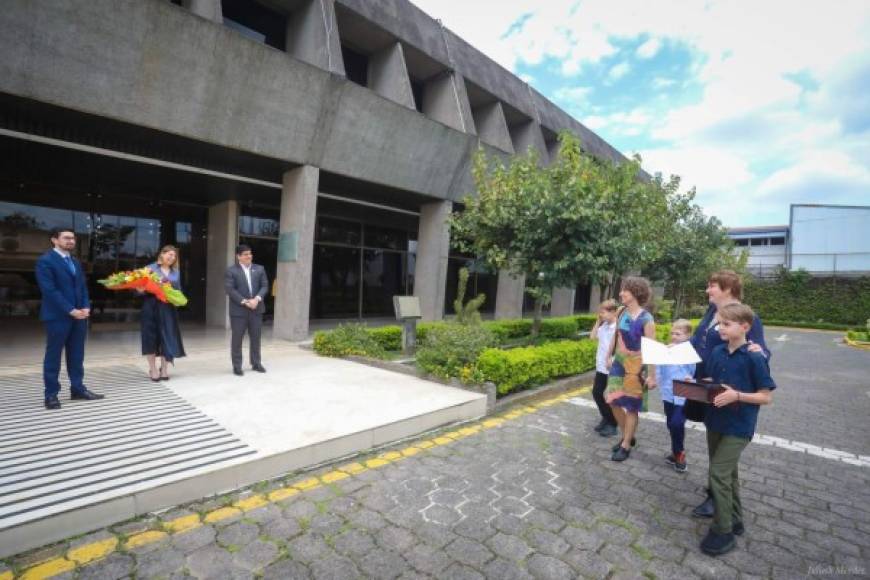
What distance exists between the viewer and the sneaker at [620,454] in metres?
4.26

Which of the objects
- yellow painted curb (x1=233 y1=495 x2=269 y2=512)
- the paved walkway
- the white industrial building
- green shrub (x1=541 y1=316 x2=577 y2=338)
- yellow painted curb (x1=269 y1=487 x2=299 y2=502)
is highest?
the white industrial building

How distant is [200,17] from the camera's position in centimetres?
775

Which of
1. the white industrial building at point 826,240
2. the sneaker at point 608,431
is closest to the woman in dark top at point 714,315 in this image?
the sneaker at point 608,431

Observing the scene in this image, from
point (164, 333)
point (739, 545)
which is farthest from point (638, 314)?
point (164, 333)

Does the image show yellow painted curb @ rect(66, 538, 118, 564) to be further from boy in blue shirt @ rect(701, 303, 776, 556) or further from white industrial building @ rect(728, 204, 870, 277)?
white industrial building @ rect(728, 204, 870, 277)

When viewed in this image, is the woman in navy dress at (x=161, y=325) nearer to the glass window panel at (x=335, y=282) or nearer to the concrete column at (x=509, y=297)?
the glass window panel at (x=335, y=282)

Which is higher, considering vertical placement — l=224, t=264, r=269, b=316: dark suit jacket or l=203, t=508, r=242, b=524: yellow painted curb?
l=224, t=264, r=269, b=316: dark suit jacket

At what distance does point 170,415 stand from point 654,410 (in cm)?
643

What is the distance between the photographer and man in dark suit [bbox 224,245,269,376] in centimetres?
647

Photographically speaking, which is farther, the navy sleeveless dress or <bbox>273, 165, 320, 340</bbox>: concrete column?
<bbox>273, 165, 320, 340</bbox>: concrete column

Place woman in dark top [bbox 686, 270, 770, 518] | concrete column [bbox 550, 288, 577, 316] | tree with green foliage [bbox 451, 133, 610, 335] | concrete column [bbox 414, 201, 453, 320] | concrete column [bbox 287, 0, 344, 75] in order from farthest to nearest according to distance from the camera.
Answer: concrete column [bbox 550, 288, 577, 316]
concrete column [bbox 414, 201, 453, 320]
concrete column [bbox 287, 0, 344, 75]
tree with green foliage [bbox 451, 133, 610, 335]
woman in dark top [bbox 686, 270, 770, 518]

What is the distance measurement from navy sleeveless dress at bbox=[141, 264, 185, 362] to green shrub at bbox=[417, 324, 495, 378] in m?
3.61

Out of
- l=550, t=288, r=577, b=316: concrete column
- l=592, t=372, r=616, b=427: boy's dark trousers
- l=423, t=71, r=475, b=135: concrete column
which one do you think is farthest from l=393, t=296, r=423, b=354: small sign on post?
l=550, t=288, r=577, b=316: concrete column

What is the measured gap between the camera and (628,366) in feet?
13.7
